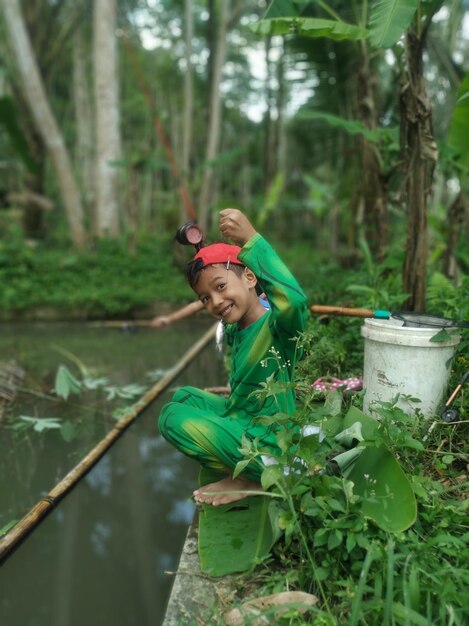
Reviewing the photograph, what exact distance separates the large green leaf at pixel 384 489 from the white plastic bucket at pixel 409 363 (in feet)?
1.28

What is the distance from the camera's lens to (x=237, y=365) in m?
2.01

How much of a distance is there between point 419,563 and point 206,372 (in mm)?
3632

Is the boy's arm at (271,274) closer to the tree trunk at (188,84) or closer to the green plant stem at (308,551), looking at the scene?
the green plant stem at (308,551)

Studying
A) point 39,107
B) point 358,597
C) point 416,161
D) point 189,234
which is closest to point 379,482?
point 358,597

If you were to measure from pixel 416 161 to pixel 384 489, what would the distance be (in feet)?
6.62

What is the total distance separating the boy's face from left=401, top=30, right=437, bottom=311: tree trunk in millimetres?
1516

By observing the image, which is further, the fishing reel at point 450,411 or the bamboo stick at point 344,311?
the bamboo stick at point 344,311

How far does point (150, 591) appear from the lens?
83.7 inches

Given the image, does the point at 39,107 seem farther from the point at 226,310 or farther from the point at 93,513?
the point at 226,310

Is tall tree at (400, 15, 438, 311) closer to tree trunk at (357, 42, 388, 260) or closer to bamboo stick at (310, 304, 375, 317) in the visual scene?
bamboo stick at (310, 304, 375, 317)

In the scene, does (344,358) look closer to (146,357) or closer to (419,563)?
(419,563)

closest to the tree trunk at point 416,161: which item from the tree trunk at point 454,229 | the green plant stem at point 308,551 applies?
the tree trunk at point 454,229

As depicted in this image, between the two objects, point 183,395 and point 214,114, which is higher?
point 214,114

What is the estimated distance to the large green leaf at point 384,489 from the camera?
1.56 m
